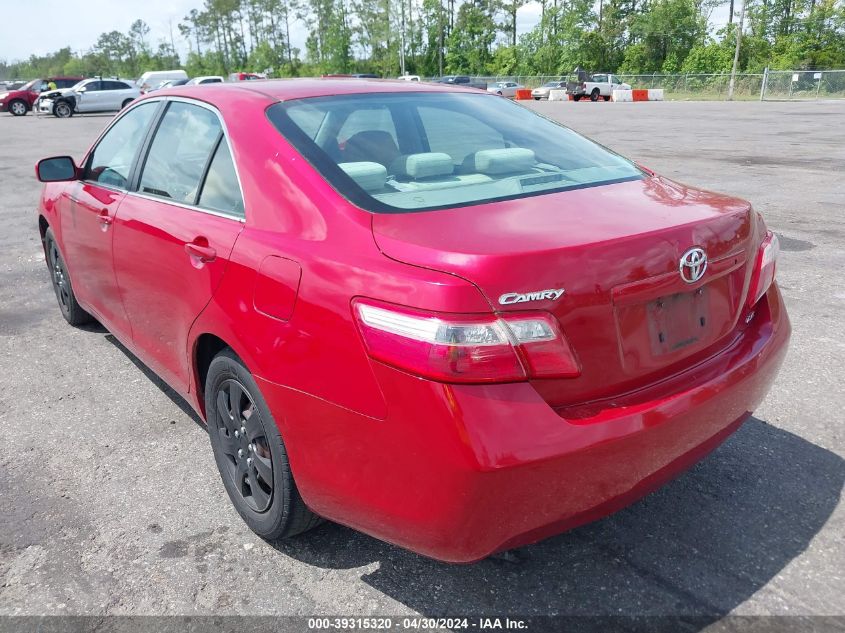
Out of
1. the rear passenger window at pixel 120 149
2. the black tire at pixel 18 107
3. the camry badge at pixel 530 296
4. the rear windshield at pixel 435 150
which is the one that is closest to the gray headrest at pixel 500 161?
the rear windshield at pixel 435 150

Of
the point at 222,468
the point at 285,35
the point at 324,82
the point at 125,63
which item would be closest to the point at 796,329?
the point at 324,82

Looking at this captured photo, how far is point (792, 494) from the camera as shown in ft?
9.75

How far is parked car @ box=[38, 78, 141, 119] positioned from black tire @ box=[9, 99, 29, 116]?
375cm

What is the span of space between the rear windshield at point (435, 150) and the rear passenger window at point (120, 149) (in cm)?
124

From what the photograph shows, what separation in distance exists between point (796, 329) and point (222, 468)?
3720 mm

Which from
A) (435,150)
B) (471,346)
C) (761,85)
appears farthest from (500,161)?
(761,85)

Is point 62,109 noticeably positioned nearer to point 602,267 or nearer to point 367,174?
point 367,174

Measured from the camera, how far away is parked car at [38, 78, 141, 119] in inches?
1353

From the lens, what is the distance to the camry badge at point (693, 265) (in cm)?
216

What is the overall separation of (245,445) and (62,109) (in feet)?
123

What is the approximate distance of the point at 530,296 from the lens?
1913mm

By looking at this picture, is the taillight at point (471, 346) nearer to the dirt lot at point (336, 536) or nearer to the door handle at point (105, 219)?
the dirt lot at point (336, 536)

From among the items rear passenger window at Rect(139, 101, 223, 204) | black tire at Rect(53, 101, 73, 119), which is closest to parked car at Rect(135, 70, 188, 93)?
black tire at Rect(53, 101, 73, 119)

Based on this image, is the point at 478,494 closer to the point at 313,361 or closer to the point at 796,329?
the point at 313,361
